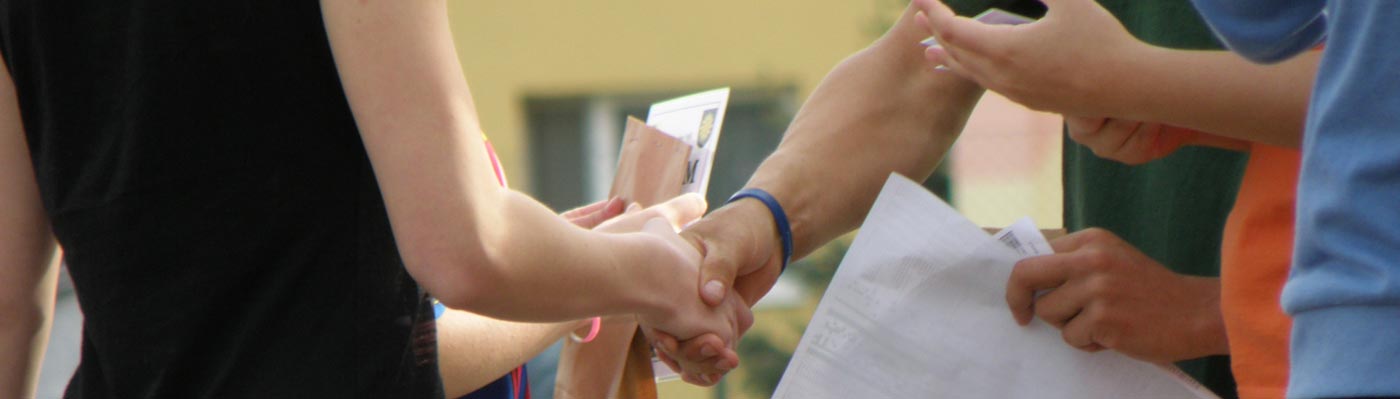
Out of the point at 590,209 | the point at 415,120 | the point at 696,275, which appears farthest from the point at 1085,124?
the point at 590,209

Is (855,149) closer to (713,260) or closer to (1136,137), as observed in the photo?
(713,260)

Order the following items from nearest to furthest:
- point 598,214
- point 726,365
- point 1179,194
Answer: point 1179,194 < point 726,365 < point 598,214

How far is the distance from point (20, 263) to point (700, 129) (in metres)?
0.74

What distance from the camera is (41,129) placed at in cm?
140

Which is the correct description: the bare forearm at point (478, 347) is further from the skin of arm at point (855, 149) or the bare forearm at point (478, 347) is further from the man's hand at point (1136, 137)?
the man's hand at point (1136, 137)

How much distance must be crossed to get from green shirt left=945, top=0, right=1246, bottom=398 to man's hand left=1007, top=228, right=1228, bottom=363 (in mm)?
150

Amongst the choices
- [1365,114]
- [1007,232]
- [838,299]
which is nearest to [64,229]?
[838,299]

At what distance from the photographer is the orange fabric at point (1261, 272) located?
4.31ft

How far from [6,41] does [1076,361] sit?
970 millimetres

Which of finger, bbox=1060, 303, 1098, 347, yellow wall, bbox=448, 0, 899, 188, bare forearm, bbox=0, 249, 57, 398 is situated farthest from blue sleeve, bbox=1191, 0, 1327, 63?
yellow wall, bbox=448, 0, 899, 188

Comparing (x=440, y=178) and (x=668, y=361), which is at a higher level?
(x=440, y=178)

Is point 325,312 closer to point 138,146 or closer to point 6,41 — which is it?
point 138,146

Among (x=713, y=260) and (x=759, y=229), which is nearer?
(x=713, y=260)

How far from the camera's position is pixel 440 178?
1.29 metres
